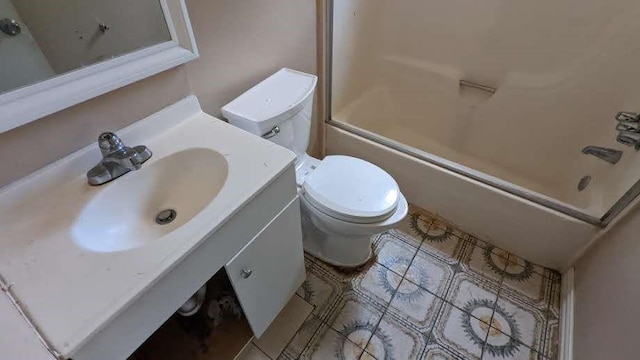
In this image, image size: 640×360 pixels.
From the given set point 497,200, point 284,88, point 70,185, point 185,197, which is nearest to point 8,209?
point 70,185

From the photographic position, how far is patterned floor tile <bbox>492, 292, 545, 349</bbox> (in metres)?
1.15

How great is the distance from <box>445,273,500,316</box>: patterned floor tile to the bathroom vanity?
2.39ft

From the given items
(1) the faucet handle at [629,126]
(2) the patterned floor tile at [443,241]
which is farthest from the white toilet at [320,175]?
(1) the faucet handle at [629,126]

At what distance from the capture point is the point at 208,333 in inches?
40.9

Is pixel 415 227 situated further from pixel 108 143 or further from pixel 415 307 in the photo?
pixel 108 143

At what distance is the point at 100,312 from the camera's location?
Answer: 19.5 inches

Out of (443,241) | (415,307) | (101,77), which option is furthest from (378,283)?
(101,77)

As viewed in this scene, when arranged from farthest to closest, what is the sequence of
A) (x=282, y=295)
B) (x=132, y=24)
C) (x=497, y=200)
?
(x=497, y=200) → (x=282, y=295) → (x=132, y=24)

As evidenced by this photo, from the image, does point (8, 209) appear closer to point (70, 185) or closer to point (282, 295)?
point (70, 185)

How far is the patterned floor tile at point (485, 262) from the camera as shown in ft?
4.43

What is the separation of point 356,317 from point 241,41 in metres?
1.13

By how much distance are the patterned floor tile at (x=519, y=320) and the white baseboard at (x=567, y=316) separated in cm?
6

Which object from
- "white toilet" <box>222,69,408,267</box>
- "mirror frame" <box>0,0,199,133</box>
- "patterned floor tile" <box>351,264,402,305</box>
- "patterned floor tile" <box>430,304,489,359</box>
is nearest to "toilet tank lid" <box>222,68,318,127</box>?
"white toilet" <box>222,69,408,267</box>

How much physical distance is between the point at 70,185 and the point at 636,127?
1.80m
